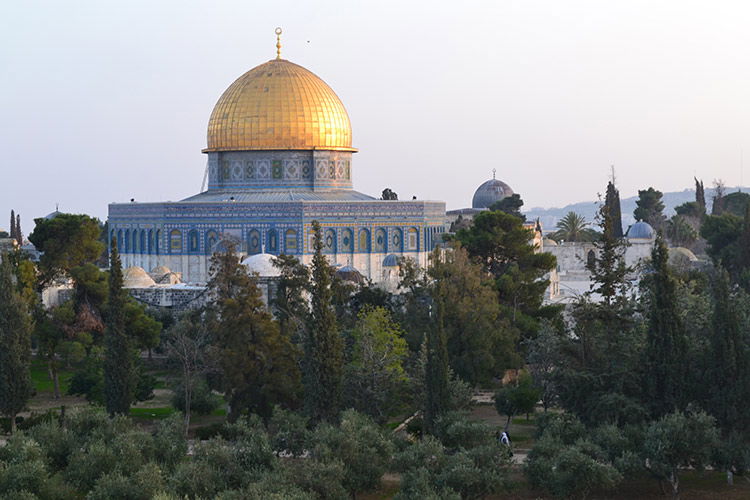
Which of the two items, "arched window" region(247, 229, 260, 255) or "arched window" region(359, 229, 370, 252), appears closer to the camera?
"arched window" region(247, 229, 260, 255)

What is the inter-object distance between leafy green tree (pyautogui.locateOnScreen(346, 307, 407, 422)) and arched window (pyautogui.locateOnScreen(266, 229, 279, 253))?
1894cm

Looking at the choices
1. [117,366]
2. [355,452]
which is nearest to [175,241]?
A: [117,366]

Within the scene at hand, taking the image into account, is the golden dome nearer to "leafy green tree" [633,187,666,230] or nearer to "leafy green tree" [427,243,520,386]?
"leafy green tree" [427,243,520,386]

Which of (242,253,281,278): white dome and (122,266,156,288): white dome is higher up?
(242,253,281,278): white dome

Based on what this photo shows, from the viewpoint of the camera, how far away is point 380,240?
164 feet

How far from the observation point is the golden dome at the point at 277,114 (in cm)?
5141

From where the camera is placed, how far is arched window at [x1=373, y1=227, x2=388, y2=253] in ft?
164

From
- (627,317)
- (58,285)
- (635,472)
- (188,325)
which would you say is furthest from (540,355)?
(58,285)

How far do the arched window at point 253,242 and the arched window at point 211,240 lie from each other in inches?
46.5

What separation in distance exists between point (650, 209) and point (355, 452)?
56863 millimetres

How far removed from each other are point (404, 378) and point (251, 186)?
2423 cm

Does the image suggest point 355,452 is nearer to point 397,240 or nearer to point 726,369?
point 726,369

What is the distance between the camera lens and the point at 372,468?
23.0 metres

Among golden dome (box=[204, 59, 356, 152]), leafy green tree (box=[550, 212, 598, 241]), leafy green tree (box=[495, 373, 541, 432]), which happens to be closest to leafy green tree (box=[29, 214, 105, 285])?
leafy green tree (box=[495, 373, 541, 432])
